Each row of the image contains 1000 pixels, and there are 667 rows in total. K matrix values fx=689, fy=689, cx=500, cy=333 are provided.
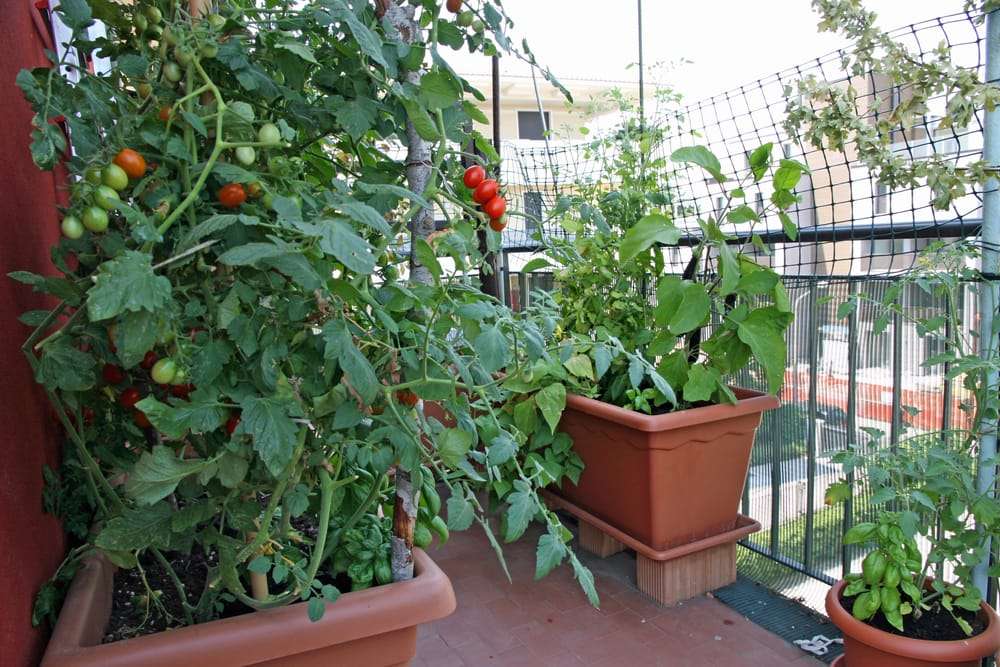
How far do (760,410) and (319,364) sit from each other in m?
1.59

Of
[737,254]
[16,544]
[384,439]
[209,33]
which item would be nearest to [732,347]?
[737,254]

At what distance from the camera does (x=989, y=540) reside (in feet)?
4.65

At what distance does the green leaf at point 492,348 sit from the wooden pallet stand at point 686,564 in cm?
141

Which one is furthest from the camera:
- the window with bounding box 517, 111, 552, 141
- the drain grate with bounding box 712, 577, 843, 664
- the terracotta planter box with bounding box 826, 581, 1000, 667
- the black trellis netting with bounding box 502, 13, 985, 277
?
the window with bounding box 517, 111, 552, 141

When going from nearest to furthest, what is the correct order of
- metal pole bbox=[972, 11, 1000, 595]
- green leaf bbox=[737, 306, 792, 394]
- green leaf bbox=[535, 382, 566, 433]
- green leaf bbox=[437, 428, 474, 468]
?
green leaf bbox=[437, 428, 474, 468]
metal pole bbox=[972, 11, 1000, 595]
green leaf bbox=[737, 306, 792, 394]
green leaf bbox=[535, 382, 566, 433]

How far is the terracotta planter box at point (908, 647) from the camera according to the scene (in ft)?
4.53

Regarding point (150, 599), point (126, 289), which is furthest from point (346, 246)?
point (150, 599)

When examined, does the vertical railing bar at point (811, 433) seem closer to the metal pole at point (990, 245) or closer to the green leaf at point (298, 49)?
the metal pole at point (990, 245)

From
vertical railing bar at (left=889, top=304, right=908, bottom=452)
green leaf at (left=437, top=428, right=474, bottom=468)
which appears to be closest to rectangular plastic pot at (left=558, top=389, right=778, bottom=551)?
vertical railing bar at (left=889, top=304, right=908, bottom=452)

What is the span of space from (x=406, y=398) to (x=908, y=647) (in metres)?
1.19

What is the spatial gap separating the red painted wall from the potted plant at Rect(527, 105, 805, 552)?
956 mm

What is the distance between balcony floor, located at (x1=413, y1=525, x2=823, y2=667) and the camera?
184 centimetres

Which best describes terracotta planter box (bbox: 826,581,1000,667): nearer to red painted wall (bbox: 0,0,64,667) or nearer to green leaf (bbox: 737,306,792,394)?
green leaf (bbox: 737,306,792,394)

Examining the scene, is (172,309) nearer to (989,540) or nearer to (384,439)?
A: (384,439)
